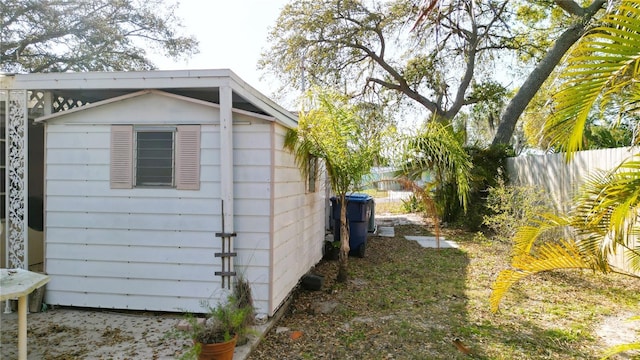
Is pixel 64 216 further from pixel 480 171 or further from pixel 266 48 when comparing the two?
pixel 266 48

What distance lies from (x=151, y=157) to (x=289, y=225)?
183cm

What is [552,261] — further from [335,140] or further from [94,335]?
[94,335]

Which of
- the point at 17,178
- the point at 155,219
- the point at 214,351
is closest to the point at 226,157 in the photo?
the point at 155,219

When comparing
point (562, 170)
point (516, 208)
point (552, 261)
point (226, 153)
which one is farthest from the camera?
point (562, 170)

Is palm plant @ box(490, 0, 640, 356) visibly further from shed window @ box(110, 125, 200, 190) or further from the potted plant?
shed window @ box(110, 125, 200, 190)

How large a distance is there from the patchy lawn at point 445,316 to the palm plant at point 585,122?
90 centimetres

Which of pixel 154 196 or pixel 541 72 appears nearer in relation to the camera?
pixel 154 196

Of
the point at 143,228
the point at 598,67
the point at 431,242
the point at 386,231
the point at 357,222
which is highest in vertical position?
the point at 598,67

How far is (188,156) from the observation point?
4566mm

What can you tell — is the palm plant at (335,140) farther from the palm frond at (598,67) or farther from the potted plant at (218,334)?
the palm frond at (598,67)

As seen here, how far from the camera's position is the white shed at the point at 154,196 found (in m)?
4.48

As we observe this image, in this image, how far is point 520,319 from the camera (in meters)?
4.72

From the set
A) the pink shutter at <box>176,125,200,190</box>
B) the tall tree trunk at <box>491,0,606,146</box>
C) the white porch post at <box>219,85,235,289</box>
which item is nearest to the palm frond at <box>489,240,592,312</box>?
the white porch post at <box>219,85,235,289</box>

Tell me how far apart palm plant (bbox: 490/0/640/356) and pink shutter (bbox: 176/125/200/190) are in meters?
3.27
